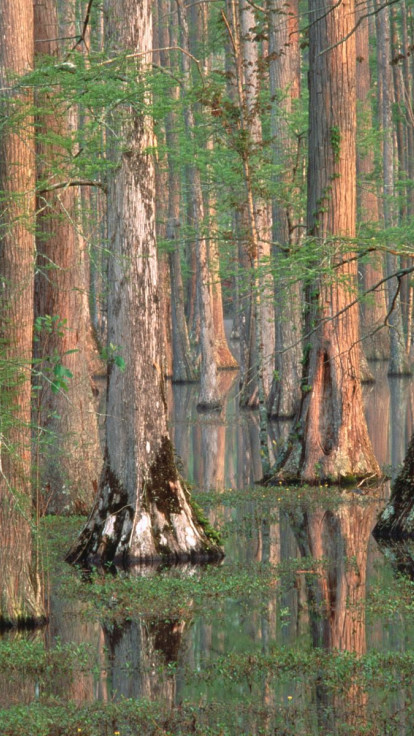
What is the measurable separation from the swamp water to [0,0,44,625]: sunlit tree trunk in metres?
0.41

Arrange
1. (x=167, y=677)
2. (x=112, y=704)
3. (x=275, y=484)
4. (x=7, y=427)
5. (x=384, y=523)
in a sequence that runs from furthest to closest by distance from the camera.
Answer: (x=275, y=484) → (x=384, y=523) → (x=7, y=427) → (x=167, y=677) → (x=112, y=704)

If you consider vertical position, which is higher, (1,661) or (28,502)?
(28,502)

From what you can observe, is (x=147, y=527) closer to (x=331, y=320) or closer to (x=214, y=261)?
(x=331, y=320)

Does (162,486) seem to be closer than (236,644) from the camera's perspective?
No

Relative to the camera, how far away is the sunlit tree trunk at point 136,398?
35.0ft

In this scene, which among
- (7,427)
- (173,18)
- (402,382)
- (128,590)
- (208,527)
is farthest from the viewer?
(173,18)

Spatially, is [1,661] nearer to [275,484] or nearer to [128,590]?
[128,590]

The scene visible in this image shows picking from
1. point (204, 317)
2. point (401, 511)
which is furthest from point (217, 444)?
point (401, 511)

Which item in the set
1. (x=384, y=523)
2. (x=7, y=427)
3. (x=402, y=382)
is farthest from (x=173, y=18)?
(x=7, y=427)

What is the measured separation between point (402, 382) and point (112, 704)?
90.9 feet

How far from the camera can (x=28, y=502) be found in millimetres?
8477

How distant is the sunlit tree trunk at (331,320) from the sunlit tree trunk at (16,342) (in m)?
7.60

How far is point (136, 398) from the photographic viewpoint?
1092 cm

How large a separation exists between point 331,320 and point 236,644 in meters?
8.40
